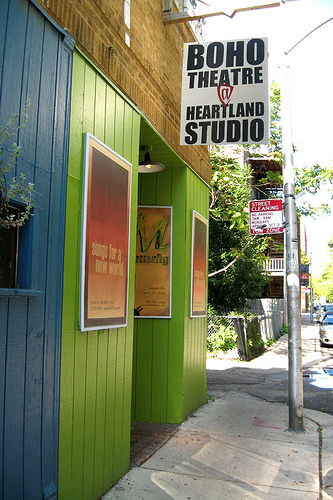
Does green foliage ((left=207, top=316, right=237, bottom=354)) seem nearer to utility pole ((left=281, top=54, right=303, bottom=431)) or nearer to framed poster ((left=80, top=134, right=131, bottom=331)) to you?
utility pole ((left=281, top=54, right=303, bottom=431))

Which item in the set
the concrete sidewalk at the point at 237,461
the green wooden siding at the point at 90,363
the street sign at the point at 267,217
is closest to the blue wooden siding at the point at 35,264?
the green wooden siding at the point at 90,363

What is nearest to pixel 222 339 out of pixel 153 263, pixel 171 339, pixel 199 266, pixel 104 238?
pixel 199 266

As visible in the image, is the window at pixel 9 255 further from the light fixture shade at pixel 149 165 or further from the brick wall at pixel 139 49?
the light fixture shade at pixel 149 165

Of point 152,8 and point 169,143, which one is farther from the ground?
point 152,8

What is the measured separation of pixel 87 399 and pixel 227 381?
7.41 m

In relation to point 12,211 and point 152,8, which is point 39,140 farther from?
point 152,8

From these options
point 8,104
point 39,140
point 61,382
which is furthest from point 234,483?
point 8,104

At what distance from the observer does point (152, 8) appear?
605 centimetres

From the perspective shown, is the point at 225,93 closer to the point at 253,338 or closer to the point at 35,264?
the point at 35,264

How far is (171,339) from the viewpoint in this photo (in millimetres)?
7199

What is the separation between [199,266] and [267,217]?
4.56ft

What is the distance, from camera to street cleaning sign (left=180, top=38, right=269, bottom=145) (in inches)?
236

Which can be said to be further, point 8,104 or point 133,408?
point 133,408

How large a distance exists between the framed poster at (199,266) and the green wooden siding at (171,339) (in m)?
0.17
